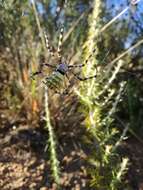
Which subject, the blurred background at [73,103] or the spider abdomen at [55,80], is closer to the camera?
the spider abdomen at [55,80]

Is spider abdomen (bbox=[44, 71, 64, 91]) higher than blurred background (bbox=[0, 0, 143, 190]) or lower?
lower

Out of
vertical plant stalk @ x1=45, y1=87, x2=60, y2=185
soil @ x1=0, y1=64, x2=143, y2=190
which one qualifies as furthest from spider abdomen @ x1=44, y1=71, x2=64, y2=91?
soil @ x1=0, y1=64, x2=143, y2=190

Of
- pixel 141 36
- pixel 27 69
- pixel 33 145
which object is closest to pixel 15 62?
pixel 27 69

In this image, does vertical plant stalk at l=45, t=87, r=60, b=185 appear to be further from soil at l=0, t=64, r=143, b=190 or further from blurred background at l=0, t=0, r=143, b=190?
soil at l=0, t=64, r=143, b=190

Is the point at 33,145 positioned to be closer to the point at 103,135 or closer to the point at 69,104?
the point at 69,104

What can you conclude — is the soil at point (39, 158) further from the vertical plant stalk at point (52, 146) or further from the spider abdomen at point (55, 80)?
the spider abdomen at point (55, 80)

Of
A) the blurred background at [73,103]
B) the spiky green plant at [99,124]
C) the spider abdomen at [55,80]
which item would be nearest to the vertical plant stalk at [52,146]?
the blurred background at [73,103]

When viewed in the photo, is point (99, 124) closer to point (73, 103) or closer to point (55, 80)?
point (73, 103)

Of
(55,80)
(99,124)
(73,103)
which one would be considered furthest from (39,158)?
(55,80)
